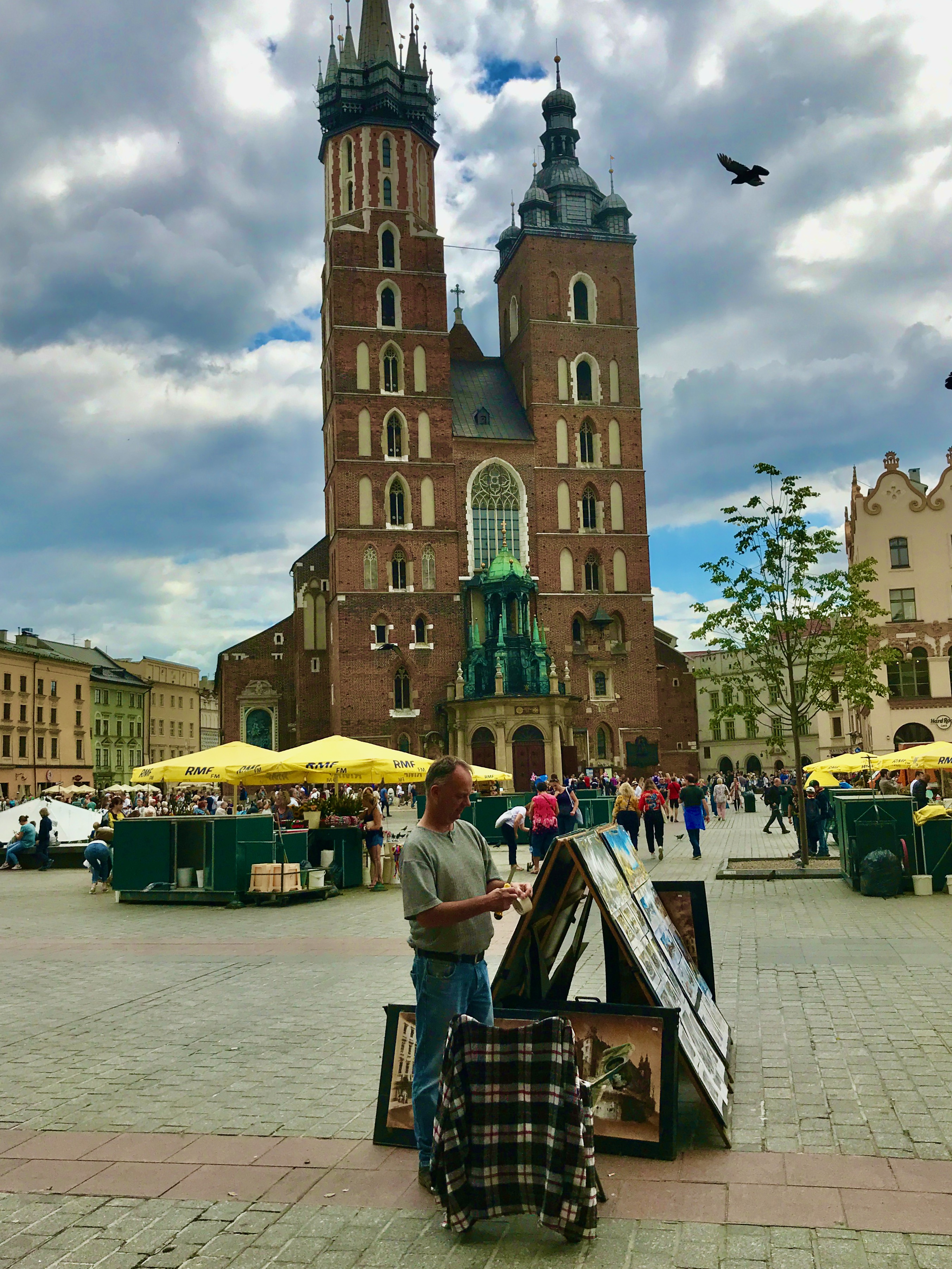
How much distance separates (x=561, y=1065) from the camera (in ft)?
14.2

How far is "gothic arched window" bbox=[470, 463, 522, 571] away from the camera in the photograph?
5478cm

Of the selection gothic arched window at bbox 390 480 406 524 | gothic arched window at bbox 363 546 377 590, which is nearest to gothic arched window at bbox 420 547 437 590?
gothic arched window at bbox 390 480 406 524

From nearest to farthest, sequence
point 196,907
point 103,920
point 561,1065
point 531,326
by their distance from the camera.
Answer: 1. point 561,1065
2. point 103,920
3. point 196,907
4. point 531,326

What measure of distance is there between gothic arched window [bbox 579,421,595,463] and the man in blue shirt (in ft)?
121

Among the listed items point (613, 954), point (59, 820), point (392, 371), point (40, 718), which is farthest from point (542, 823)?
point (40, 718)

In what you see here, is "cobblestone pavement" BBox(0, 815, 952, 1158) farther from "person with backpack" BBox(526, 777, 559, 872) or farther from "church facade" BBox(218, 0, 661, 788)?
"church facade" BBox(218, 0, 661, 788)

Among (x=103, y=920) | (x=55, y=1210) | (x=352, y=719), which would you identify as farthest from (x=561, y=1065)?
(x=352, y=719)

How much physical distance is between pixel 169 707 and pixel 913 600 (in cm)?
6620

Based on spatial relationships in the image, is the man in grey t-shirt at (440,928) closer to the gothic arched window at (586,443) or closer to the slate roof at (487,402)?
the slate roof at (487,402)

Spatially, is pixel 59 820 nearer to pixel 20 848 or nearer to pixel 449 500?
pixel 20 848

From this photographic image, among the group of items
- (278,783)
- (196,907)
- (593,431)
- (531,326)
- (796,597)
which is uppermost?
(531,326)

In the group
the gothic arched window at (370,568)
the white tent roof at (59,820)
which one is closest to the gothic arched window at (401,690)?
the gothic arched window at (370,568)

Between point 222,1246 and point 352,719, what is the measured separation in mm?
47639

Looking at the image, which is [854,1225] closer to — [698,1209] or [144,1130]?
[698,1209]
